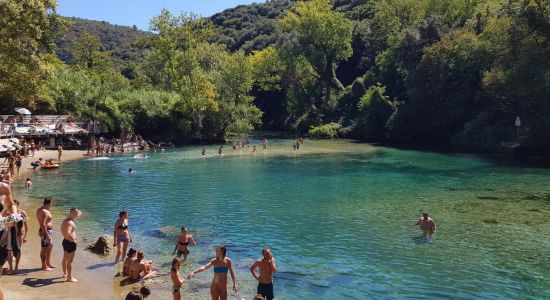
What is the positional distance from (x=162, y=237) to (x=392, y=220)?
35.0 feet

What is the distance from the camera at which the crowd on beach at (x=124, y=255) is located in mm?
11305

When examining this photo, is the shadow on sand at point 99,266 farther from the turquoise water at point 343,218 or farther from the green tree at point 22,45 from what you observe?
the green tree at point 22,45

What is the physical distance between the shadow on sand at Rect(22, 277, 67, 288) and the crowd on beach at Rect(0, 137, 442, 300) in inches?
9.1

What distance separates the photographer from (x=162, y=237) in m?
21.0

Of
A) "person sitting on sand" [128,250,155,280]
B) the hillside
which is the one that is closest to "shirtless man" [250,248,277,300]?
"person sitting on sand" [128,250,155,280]

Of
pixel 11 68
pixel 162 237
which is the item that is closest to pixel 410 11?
pixel 11 68

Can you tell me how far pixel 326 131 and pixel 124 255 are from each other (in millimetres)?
63035

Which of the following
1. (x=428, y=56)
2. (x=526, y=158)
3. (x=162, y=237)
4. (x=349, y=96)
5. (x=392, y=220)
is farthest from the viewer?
(x=349, y=96)

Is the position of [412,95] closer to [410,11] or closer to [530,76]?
[530,76]

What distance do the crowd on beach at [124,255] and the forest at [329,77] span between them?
95.8 ft

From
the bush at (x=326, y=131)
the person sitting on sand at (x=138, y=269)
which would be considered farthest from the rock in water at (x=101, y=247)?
the bush at (x=326, y=131)

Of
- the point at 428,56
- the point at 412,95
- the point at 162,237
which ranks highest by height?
the point at 428,56

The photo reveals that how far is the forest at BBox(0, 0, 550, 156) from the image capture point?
44094 millimetres

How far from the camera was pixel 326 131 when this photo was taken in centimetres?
7881
